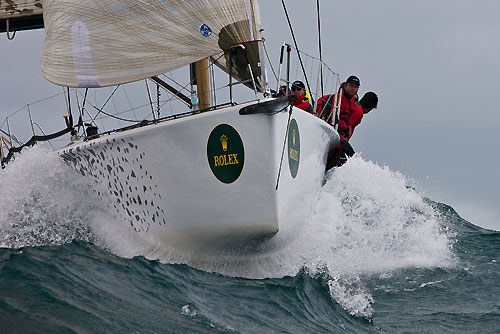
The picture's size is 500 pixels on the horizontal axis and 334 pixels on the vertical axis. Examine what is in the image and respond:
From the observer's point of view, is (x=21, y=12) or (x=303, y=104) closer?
(x=303, y=104)

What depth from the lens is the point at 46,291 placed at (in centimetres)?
552

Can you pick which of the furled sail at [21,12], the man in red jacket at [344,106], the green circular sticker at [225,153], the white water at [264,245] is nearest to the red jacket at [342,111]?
the man in red jacket at [344,106]

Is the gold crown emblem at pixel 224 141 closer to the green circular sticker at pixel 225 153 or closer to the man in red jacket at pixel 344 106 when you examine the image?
the green circular sticker at pixel 225 153

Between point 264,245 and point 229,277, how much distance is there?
1.64 ft

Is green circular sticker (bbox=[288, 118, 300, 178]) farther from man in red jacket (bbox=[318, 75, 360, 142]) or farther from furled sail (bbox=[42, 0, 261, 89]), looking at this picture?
man in red jacket (bbox=[318, 75, 360, 142])

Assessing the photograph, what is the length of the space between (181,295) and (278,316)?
33.0 inches

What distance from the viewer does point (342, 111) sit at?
938cm

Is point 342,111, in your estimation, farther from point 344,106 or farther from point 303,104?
point 303,104

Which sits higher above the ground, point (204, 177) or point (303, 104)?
point (303, 104)

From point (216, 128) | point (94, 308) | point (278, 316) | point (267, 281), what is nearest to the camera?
point (94, 308)

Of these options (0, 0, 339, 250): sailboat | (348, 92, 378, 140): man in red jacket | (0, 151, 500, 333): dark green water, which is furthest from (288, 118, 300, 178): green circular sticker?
(348, 92, 378, 140): man in red jacket

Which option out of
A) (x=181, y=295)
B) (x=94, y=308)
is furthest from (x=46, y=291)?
(x=181, y=295)

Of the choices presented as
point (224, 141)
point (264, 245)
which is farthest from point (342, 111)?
point (224, 141)

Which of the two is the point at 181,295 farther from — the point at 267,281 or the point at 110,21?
the point at 110,21
